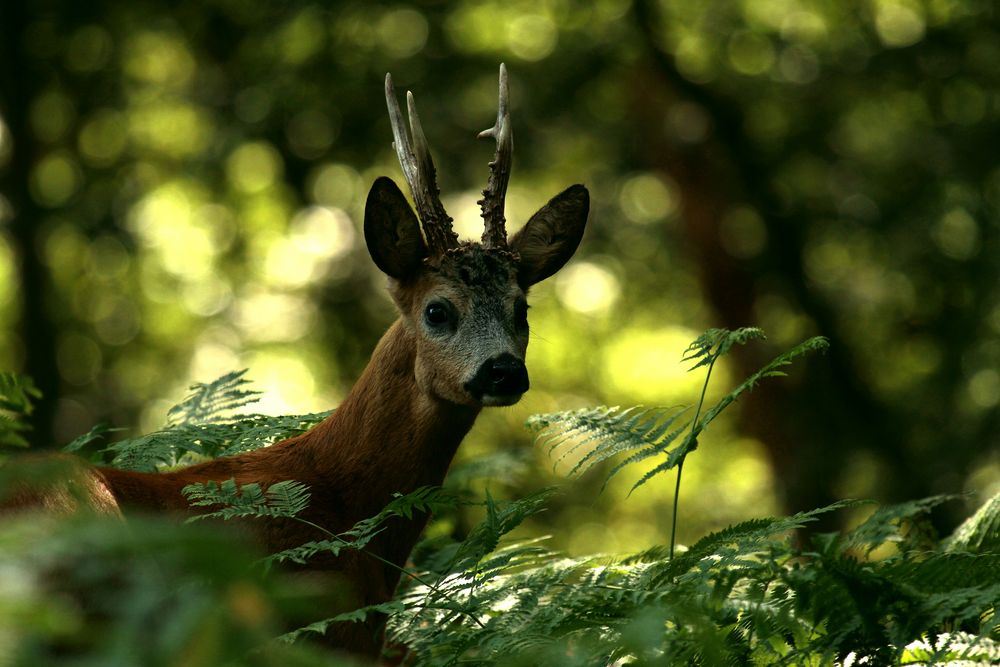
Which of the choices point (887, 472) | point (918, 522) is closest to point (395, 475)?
point (918, 522)

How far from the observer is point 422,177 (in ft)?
17.9

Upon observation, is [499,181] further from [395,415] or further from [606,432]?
[606,432]

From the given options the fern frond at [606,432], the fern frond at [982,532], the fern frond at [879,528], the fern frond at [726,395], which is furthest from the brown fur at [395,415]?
the fern frond at [982,532]

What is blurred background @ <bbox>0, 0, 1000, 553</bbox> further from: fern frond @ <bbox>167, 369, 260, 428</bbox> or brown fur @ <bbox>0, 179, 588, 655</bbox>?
fern frond @ <bbox>167, 369, 260, 428</bbox>

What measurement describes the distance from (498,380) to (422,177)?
101 centimetres

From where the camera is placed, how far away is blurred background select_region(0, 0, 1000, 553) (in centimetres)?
1227

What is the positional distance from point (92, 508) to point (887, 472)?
960cm

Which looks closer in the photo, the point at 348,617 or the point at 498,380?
the point at 348,617

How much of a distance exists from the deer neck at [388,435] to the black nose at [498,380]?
0.14m

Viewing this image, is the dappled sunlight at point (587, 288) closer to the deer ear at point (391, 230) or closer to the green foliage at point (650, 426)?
the deer ear at point (391, 230)

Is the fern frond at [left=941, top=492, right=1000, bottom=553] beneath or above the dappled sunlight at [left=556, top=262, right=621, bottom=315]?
beneath

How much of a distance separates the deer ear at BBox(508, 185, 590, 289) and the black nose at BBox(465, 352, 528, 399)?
0.80 metres

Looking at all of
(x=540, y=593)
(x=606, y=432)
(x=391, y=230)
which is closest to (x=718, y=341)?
(x=606, y=432)

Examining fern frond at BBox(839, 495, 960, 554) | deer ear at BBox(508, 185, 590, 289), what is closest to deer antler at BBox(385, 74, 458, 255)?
deer ear at BBox(508, 185, 590, 289)
